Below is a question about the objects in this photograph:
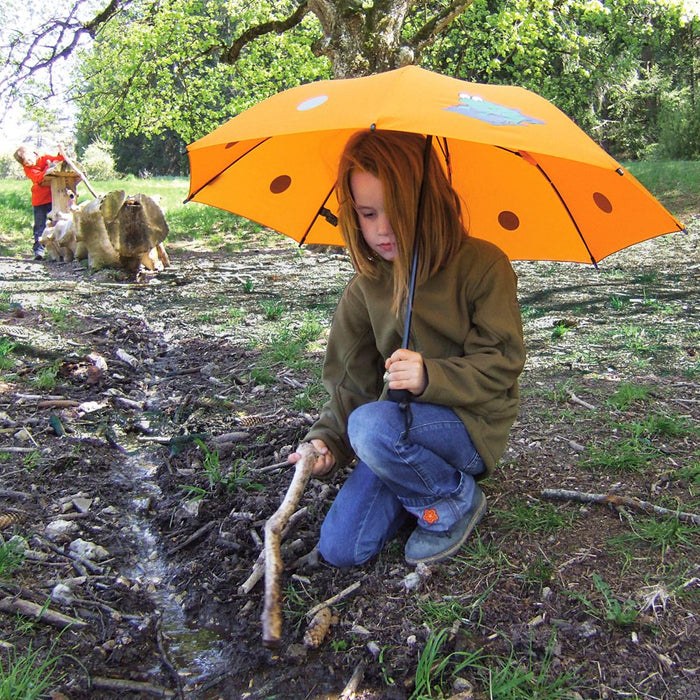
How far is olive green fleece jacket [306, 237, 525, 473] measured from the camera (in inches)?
97.5

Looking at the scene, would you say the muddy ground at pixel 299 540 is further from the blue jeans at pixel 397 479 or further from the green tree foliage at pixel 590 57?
the green tree foliage at pixel 590 57

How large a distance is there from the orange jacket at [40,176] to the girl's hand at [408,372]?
10.5m

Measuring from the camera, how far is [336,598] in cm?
250

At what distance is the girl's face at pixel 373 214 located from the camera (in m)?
2.48

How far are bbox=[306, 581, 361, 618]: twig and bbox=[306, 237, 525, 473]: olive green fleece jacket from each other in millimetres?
506

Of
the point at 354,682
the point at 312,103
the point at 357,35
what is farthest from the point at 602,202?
the point at 357,35

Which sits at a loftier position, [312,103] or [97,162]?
[312,103]

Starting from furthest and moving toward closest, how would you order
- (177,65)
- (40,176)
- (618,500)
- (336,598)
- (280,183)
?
(177,65), (40,176), (280,183), (618,500), (336,598)

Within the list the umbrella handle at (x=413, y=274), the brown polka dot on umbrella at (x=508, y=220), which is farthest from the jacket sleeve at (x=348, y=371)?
the brown polka dot on umbrella at (x=508, y=220)

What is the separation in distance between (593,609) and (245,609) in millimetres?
1172

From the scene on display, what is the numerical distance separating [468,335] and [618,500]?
971 mm

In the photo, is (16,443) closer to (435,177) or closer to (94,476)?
(94,476)

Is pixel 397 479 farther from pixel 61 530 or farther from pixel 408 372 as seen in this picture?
pixel 61 530

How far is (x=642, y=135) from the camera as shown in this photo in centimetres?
2653
